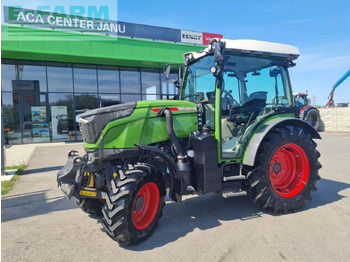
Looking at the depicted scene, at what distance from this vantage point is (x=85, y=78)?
15.3 meters

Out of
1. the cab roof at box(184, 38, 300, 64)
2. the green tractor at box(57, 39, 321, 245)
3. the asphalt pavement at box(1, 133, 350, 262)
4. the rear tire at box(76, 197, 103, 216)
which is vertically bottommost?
the asphalt pavement at box(1, 133, 350, 262)

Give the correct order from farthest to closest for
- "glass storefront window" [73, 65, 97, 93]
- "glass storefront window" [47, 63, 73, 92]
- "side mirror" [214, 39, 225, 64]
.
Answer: "glass storefront window" [73, 65, 97, 93], "glass storefront window" [47, 63, 73, 92], "side mirror" [214, 39, 225, 64]

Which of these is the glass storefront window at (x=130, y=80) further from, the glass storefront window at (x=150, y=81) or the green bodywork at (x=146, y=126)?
the green bodywork at (x=146, y=126)

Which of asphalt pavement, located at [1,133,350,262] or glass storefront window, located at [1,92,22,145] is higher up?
glass storefront window, located at [1,92,22,145]

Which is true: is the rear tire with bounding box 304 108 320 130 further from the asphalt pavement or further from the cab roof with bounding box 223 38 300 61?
the cab roof with bounding box 223 38 300 61

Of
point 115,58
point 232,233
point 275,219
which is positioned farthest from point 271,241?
point 115,58

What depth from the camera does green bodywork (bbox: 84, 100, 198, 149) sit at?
3.26 m

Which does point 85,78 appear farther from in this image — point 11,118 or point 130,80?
point 11,118

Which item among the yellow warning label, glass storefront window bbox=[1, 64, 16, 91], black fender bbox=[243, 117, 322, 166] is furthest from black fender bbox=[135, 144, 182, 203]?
glass storefront window bbox=[1, 64, 16, 91]

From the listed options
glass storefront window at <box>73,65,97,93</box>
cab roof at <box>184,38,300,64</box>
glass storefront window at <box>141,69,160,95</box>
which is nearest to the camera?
cab roof at <box>184,38,300,64</box>

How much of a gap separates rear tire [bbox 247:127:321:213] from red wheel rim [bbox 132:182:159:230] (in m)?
1.53

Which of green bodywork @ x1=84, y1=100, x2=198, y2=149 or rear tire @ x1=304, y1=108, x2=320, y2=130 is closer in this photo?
green bodywork @ x1=84, y1=100, x2=198, y2=149

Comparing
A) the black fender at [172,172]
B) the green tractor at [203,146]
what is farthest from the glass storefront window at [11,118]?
the black fender at [172,172]

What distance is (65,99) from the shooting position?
1505cm
